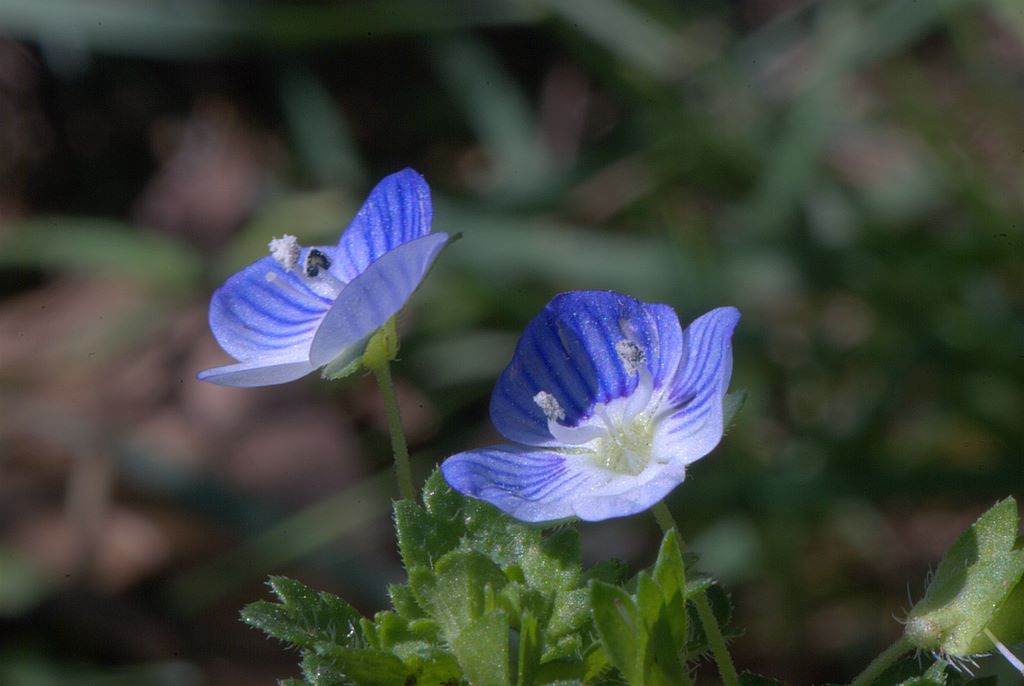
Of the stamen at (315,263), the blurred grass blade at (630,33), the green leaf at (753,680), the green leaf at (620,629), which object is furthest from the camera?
the blurred grass blade at (630,33)

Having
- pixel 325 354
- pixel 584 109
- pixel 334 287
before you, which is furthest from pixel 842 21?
pixel 325 354

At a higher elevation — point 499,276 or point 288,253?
point 499,276

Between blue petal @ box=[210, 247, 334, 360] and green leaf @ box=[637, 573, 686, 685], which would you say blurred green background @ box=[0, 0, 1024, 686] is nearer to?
blue petal @ box=[210, 247, 334, 360]

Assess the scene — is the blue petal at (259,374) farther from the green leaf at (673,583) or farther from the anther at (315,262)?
the green leaf at (673,583)

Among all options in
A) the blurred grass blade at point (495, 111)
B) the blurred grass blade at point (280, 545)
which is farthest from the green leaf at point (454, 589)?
the blurred grass blade at point (495, 111)

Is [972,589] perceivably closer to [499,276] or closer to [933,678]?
[933,678]

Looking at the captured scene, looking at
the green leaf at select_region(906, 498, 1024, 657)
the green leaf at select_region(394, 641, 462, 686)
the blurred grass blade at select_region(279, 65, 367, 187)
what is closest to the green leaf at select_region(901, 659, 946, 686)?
the green leaf at select_region(906, 498, 1024, 657)

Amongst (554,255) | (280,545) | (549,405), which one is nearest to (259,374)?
(549,405)
